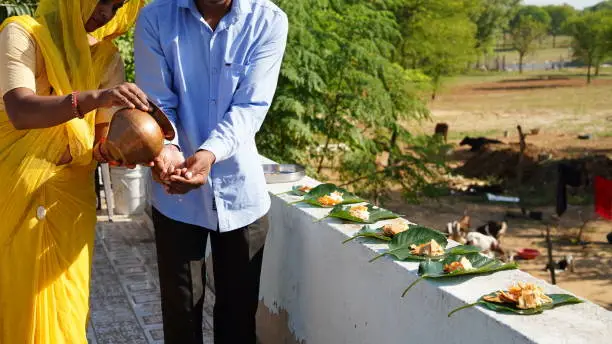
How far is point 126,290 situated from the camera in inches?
180

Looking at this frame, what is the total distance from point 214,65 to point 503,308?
1180 mm

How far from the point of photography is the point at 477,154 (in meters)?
21.7

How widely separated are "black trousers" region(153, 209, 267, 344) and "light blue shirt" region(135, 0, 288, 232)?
0.07 metres

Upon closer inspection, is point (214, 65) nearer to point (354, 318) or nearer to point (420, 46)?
point (354, 318)

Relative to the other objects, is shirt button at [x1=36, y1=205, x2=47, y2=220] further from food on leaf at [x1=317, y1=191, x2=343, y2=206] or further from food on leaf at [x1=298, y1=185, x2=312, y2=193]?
food on leaf at [x1=298, y1=185, x2=312, y2=193]

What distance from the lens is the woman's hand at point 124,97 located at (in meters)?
2.21

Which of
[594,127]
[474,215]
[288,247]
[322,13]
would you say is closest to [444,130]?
[594,127]

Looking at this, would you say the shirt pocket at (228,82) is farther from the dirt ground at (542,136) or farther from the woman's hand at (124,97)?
the dirt ground at (542,136)

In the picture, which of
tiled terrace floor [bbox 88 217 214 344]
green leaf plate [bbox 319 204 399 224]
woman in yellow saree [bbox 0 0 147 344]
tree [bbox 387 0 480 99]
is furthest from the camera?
tree [bbox 387 0 480 99]

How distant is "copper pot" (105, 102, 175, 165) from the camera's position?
2219mm

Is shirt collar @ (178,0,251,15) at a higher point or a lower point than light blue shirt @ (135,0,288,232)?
higher

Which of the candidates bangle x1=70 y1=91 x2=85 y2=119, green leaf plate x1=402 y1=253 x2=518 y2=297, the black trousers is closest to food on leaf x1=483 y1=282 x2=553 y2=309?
green leaf plate x1=402 y1=253 x2=518 y2=297

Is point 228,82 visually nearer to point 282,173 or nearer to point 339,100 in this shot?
point 282,173


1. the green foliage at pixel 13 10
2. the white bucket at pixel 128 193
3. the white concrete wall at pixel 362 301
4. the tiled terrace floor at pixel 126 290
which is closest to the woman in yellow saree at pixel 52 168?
the white concrete wall at pixel 362 301
